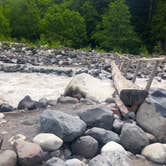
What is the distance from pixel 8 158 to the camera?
4.43 meters

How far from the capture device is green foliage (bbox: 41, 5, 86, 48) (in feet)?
130

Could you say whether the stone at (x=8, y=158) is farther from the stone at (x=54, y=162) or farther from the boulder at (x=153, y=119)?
the boulder at (x=153, y=119)

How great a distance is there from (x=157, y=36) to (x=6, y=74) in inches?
1183

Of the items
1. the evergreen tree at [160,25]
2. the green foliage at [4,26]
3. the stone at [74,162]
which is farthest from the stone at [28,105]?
the evergreen tree at [160,25]

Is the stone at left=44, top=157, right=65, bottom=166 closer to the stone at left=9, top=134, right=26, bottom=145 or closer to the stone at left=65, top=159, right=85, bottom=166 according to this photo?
the stone at left=65, top=159, right=85, bottom=166

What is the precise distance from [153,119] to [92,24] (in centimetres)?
3892

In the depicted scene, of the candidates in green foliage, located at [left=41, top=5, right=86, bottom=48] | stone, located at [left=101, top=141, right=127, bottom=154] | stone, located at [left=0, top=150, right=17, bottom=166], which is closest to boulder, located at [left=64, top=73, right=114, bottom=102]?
stone, located at [left=101, top=141, right=127, bottom=154]

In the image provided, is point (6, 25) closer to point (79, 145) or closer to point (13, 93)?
point (13, 93)

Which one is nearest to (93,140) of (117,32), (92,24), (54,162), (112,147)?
(112,147)

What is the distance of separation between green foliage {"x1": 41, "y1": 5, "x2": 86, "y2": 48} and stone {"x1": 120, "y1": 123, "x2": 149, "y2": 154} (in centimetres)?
3392

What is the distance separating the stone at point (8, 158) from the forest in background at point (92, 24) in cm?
3149

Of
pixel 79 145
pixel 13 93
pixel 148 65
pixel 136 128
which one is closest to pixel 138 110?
pixel 136 128

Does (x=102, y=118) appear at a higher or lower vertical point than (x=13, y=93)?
higher

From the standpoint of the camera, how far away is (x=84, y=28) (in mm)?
41375
